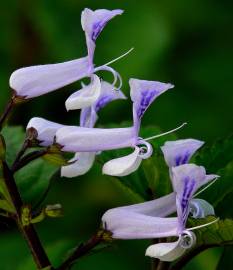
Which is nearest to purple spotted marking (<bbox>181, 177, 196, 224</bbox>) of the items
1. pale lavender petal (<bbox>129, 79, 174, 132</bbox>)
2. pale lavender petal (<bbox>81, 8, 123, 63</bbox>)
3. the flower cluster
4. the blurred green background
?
the flower cluster

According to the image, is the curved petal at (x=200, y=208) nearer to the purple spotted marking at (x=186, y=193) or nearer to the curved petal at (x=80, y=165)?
the purple spotted marking at (x=186, y=193)

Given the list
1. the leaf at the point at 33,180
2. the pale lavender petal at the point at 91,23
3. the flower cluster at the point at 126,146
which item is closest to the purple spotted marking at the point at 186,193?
the flower cluster at the point at 126,146

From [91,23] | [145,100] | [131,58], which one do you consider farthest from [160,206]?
[131,58]

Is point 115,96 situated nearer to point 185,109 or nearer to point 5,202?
point 5,202

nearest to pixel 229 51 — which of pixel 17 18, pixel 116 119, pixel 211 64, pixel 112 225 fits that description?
pixel 211 64

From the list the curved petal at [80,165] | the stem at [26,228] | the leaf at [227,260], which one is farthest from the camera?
the leaf at [227,260]

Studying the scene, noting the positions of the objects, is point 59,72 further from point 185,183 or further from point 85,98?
point 185,183

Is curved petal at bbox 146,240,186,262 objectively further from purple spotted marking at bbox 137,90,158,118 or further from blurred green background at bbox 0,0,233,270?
A: blurred green background at bbox 0,0,233,270
